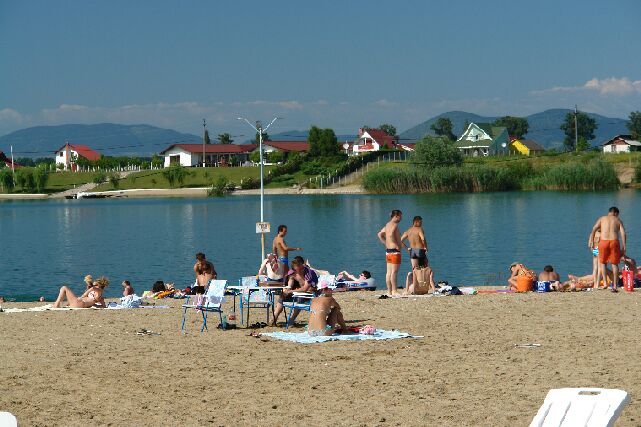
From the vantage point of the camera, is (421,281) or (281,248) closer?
(281,248)

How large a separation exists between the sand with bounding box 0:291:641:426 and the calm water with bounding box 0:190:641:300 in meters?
12.3

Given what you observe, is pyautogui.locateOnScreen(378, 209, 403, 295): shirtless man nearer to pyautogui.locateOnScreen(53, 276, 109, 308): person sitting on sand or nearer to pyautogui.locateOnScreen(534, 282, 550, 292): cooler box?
pyautogui.locateOnScreen(534, 282, 550, 292): cooler box

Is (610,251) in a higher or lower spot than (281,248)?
lower

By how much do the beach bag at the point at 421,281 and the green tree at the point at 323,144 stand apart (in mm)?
93087

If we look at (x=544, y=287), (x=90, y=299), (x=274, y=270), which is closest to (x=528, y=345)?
(x=274, y=270)

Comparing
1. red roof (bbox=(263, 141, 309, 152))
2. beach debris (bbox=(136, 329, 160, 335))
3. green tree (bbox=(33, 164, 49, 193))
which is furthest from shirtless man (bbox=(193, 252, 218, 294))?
red roof (bbox=(263, 141, 309, 152))

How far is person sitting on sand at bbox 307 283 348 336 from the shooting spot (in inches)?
529

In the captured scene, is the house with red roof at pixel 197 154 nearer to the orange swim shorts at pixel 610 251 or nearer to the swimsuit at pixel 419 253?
the swimsuit at pixel 419 253

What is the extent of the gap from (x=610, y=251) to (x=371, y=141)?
12789cm

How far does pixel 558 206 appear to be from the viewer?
64.3 metres

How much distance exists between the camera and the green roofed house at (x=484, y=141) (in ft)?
422

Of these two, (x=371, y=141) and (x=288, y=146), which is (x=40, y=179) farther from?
(x=371, y=141)

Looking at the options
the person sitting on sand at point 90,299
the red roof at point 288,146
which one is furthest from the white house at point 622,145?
the person sitting on sand at point 90,299

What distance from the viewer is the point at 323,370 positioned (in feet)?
37.3
